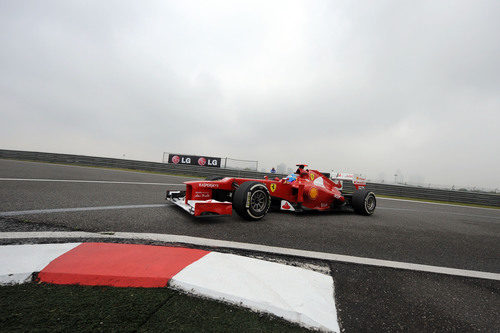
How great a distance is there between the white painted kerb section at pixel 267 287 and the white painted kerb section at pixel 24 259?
3.10ft

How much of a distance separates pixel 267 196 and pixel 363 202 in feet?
9.65

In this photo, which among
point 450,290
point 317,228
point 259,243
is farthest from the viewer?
point 317,228

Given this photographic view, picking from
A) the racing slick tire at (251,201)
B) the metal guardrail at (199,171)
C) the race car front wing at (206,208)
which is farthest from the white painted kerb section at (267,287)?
the metal guardrail at (199,171)

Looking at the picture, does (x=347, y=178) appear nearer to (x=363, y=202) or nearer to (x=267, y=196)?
(x=363, y=202)

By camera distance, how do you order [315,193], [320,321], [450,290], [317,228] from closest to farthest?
[320,321], [450,290], [317,228], [315,193]

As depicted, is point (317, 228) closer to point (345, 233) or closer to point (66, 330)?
point (345, 233)

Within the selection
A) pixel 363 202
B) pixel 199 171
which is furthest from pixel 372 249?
pixel 199 171

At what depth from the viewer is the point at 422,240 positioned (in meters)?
3.47

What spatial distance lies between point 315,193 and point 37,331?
4.84 metres

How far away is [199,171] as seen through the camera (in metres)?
16.9

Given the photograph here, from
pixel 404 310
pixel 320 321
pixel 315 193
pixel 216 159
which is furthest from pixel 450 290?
pixel 216 159

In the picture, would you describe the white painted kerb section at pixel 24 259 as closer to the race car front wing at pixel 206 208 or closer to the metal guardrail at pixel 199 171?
the race car front wing at pixel 206 208

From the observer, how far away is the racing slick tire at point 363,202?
18.2ft

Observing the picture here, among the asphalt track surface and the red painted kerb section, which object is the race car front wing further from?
the red painted kerb section
